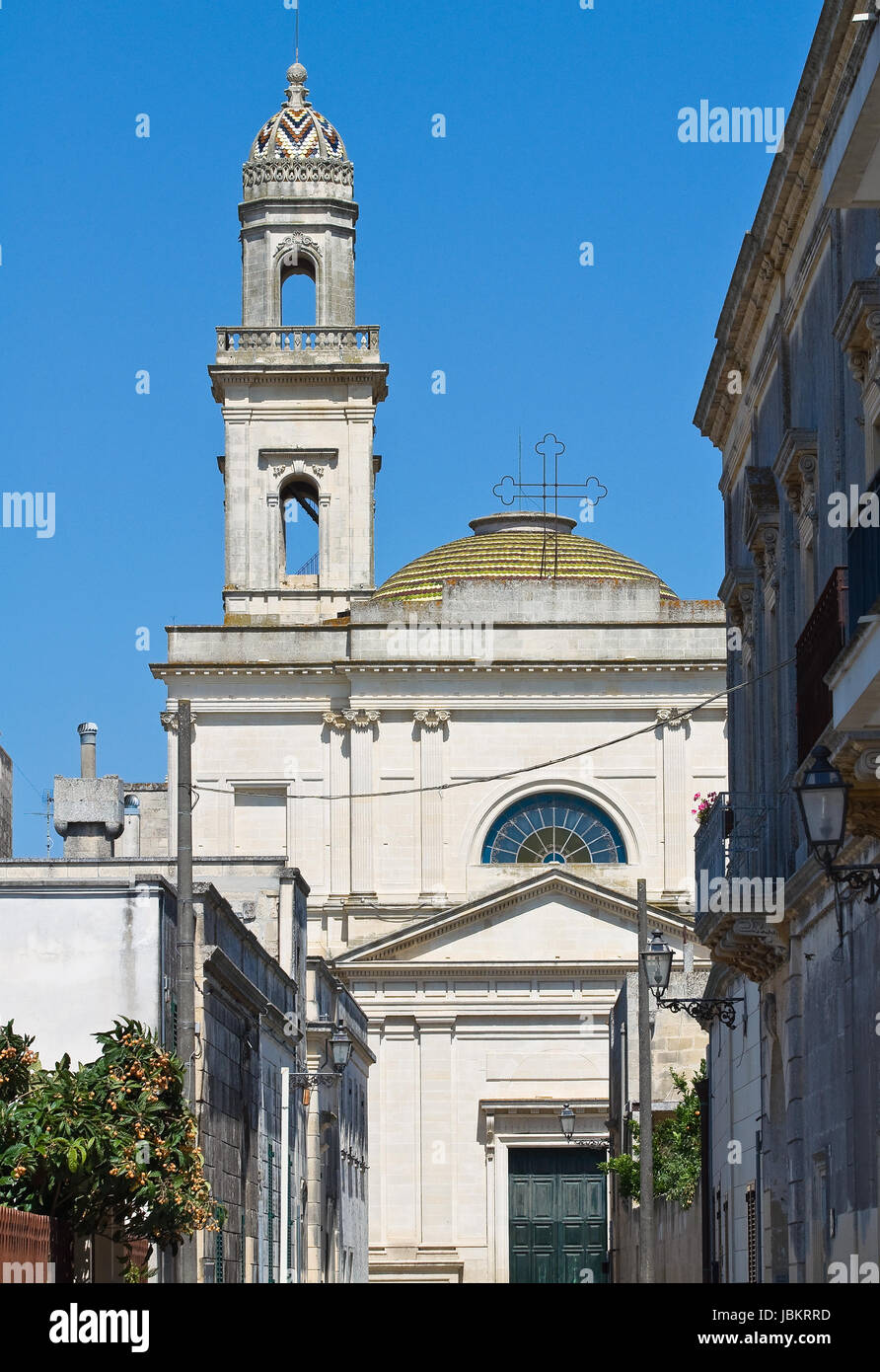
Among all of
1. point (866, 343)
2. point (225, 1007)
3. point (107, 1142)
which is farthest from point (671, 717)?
point (866, 343)

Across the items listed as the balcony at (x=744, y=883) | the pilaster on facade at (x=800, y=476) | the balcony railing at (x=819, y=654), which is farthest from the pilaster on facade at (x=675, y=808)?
the balcony railing at (x=819, y=654)

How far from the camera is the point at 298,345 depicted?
192 ft

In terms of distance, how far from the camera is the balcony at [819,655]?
609 inches

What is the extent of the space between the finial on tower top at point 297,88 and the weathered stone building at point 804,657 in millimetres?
37843

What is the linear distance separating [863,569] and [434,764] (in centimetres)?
4323

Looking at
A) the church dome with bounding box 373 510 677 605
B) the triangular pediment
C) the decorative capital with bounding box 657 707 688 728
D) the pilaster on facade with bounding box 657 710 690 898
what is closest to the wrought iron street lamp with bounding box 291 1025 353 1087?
the triangular pediment

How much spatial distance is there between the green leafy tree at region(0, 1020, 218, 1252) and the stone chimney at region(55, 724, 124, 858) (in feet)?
45.6

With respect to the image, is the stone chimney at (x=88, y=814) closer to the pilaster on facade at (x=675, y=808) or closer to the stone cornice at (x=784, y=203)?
the stone cornice at (x=784, y=203)

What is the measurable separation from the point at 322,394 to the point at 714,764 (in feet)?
40.7

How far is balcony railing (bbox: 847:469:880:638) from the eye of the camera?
41.3ft

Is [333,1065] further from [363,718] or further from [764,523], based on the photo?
[363,718]

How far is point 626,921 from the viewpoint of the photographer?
174ft

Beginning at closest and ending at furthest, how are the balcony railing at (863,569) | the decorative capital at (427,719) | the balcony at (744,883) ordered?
the balcony railing at (863,569)
the balcony at (744,883)
the decorative capital at (427,719)
